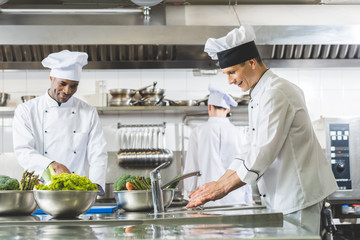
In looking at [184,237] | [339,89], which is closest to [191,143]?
[339,89]

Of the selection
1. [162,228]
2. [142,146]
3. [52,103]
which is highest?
→ [52,103]

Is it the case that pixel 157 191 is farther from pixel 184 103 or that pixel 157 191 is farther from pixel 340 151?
pixel 340 151

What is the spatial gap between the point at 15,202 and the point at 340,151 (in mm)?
3744

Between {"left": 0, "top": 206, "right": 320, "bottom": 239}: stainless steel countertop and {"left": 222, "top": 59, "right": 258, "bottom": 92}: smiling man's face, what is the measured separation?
3.22 ft

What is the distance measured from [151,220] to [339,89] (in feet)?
14.5

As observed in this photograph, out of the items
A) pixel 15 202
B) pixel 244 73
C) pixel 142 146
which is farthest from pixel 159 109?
pixel 15 202

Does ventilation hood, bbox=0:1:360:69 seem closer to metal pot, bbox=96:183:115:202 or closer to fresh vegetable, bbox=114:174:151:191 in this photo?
metal pot, bbox=96:183:115:202

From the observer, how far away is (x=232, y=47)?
274 cm

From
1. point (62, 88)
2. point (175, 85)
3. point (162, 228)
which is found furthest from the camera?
point (175, 85)

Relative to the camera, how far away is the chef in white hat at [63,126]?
3.42m

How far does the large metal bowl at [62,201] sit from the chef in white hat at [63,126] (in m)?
1.32

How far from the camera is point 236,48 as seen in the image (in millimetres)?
2729

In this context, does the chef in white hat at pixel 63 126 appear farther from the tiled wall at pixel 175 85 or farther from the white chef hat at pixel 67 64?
the tiled wall at pixel 175 85

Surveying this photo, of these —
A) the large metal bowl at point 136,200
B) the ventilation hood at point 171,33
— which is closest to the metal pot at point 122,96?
the ventilation hood at point 171,33
